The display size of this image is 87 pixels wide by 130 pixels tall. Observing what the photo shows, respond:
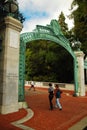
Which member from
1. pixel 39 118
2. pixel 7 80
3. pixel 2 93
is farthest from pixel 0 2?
pixel 39 118

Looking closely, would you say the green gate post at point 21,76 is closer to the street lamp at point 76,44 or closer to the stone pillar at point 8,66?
the stone pillar at point 8,66

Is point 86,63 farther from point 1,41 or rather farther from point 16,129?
point 16,129

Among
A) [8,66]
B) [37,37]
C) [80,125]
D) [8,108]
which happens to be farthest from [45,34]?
[80,125]

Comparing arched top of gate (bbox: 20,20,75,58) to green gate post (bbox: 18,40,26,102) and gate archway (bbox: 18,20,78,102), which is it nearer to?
gate archway (bbox: 18,20,78,102)

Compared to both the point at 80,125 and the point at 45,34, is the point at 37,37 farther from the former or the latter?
the point at 80,125

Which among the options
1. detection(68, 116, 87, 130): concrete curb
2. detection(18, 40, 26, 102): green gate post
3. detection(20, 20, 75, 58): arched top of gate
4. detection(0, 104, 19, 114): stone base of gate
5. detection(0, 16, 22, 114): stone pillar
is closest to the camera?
detection(68, 116, 87, 130): concrete curb

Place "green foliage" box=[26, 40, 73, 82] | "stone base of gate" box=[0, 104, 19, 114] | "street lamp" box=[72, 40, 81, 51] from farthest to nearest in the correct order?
"green foliage" box=[26, 40, 73, 82], "street lamp" box=[72, 40, 81, 51], "stone base of gate" box=[0, 104, 19, 114]

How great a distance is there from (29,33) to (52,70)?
1996 centimetres

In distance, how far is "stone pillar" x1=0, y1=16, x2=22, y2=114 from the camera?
977cm

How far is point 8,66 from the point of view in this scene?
397 inches

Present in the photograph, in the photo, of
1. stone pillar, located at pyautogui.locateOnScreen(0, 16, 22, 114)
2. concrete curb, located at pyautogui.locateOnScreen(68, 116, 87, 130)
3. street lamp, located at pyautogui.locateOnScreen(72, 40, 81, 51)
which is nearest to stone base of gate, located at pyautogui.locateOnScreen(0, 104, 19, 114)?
stone pillar, located at pyautogui.locateOnScreen(0, 16, 22, 114)

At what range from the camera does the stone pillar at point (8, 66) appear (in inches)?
385

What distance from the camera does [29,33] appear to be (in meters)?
13.3

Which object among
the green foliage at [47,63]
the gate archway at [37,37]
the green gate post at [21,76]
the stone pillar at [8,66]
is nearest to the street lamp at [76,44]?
the green foliage at [47,63]
